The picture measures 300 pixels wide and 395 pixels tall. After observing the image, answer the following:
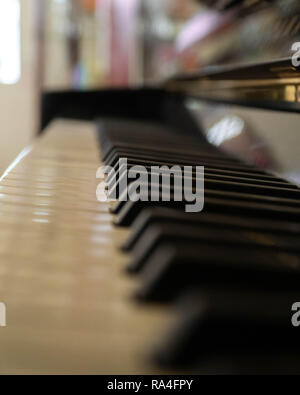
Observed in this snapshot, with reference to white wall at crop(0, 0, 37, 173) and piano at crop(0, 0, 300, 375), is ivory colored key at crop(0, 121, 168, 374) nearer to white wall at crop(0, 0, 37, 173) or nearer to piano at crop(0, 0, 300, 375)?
piano at crop(0, 0, 300, 375)

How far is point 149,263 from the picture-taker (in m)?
0.47

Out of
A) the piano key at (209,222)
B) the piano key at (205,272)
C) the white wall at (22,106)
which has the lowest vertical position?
the piano key at (205,272)

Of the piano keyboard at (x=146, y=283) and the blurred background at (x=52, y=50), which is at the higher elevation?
the blurred background at (x=52, y=50)

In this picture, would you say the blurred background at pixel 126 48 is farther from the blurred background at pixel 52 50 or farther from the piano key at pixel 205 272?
the piano key at pixel 205 272

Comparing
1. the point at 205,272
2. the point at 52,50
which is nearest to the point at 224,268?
the point at 205,272

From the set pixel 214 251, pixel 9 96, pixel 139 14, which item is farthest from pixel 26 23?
pixel 214 251

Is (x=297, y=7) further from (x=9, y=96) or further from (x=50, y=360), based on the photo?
(x=9, y=96)

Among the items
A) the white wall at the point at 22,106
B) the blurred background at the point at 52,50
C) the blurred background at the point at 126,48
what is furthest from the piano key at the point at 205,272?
the white wall at the point at 22,106

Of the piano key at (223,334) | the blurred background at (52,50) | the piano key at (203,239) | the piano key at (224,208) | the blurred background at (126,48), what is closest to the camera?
the piano key at (223,334)

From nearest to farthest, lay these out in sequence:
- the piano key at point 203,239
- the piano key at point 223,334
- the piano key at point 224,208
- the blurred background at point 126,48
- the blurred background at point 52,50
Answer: the piano key at point 223,334 → the piano key at point 203,239 → the piano key at point 224,208 → the blurred background at point 126,48 → the blurred background at point 52,50

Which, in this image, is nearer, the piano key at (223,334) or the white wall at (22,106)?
the piano key at (223,334)

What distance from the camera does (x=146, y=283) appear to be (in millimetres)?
422

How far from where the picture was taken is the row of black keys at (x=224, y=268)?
0.33 metres
